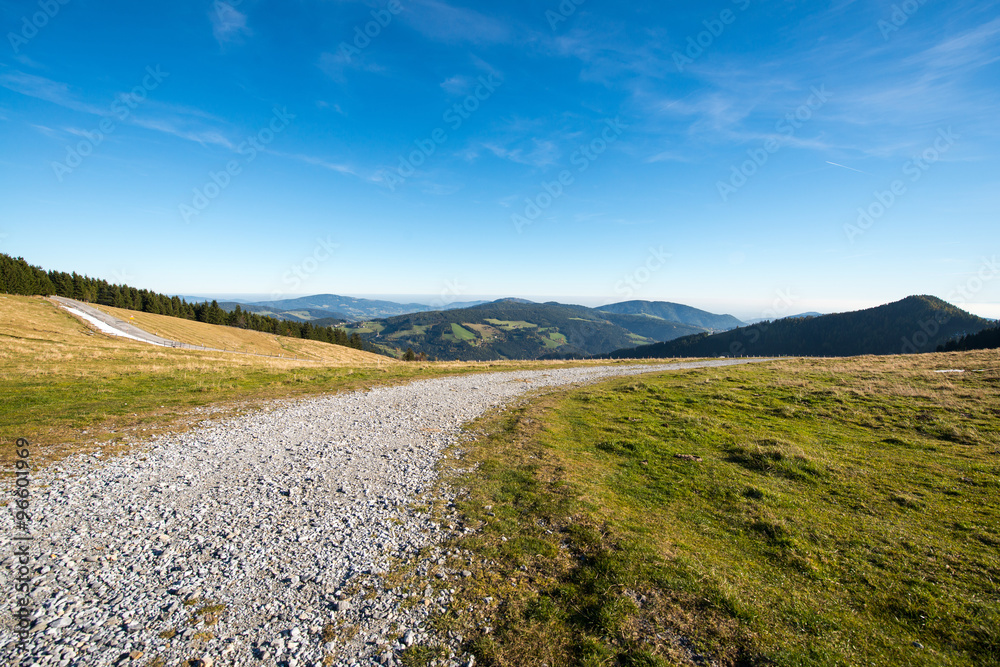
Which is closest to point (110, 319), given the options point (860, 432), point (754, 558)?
point (754, 558)

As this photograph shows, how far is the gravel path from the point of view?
5.08m

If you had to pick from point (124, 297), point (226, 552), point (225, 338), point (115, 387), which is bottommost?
point (225, 338)

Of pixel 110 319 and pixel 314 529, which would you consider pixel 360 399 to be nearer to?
pixel 314 529

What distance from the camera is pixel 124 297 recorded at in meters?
100

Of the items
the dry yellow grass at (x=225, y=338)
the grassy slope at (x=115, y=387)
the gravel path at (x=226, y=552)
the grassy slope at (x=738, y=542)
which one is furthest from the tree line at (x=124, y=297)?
the grassy slope at (x=738, y=542)

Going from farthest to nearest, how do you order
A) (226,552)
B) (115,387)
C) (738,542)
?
(115,387), (738,542), (226,552)

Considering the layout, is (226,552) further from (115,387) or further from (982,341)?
(982,341)

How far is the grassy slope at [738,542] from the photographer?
217 inches

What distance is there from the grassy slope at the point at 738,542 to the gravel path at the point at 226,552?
1479 mm

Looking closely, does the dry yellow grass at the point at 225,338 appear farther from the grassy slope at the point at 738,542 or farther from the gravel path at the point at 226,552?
the grassy slope at the point at 738,542

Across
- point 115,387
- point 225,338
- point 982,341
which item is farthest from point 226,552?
point 982,341

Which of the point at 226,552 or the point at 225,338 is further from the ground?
the point at 226,552

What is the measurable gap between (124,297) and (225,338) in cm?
5233

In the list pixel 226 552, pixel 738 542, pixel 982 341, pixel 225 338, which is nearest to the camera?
pixel 226 552
